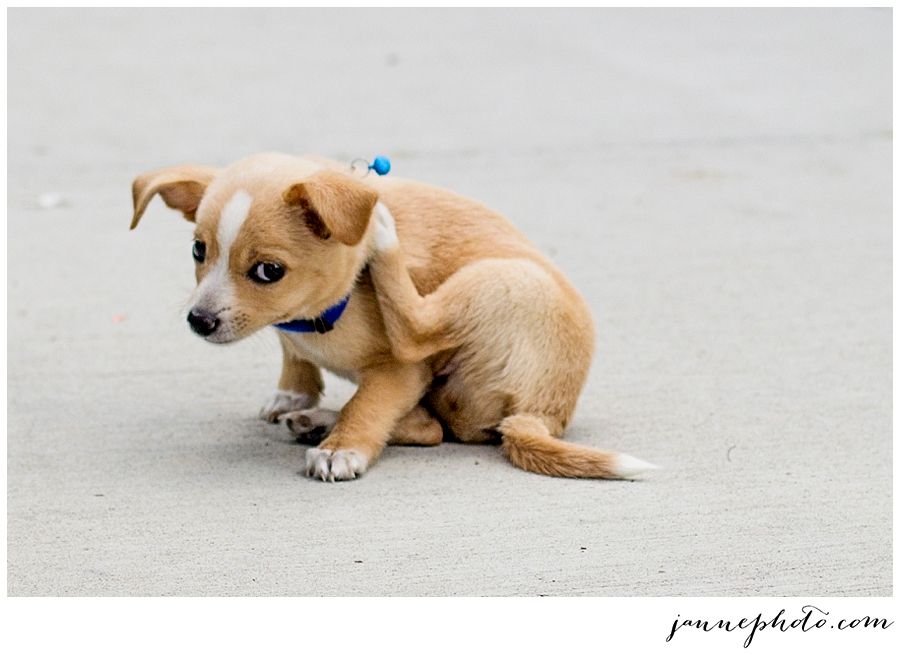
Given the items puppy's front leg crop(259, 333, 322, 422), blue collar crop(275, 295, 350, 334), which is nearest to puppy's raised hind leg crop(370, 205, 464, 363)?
blue collar crop(275, 295, 350, 334)

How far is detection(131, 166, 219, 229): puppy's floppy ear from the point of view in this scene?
399 cm

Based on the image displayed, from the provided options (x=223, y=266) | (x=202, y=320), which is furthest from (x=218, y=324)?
(x=223, y=266)

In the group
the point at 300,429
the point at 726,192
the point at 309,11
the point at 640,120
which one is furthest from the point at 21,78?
the point at 300,429

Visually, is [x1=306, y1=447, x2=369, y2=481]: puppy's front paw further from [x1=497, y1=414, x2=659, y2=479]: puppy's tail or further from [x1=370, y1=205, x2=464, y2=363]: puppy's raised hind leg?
[x1=497, y1=414, x2=659, y2=479]: puppy's tail

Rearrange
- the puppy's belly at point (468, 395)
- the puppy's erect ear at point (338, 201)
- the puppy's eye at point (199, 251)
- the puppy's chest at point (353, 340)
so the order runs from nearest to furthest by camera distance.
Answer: the puppy's erect ear at point (338, 201)
the puppy's eye at point (199, 251)
the puppy's chest at point (353, 340)
the puppy's belly at point (468, 395)

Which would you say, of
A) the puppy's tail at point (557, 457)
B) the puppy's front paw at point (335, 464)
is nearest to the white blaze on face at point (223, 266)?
the puppy's front paw at point (335, 464)

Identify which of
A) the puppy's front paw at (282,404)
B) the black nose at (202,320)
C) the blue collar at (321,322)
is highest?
the black nose at (202,320)

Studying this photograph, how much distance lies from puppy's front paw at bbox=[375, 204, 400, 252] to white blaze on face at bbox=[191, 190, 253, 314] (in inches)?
15.9

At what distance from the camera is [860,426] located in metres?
4.47

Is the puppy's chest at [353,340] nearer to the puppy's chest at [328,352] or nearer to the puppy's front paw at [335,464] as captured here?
the puppy's chest at [328,352]

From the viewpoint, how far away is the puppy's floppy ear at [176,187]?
399cm

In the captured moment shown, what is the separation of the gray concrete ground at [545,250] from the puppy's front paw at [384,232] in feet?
2.14

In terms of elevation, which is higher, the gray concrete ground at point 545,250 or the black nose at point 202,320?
the black nose at point 202,320

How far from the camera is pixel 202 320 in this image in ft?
12.1
